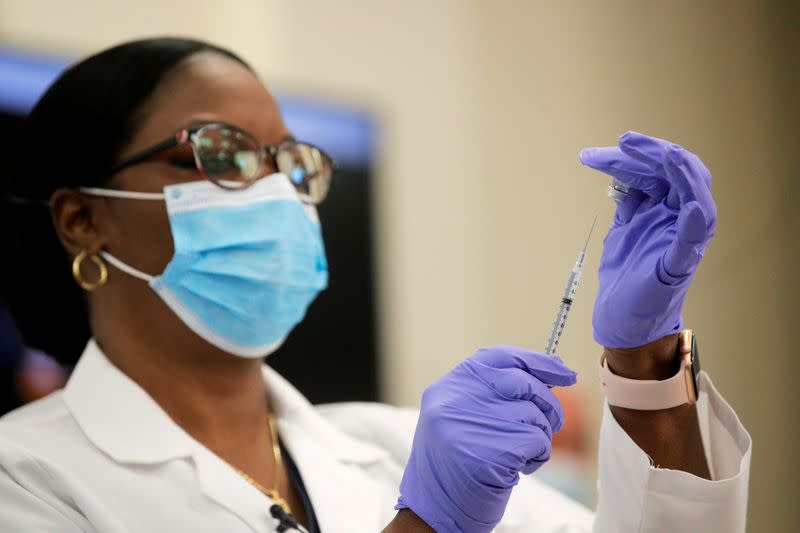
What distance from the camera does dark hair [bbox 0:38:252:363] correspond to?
1417 millimetres

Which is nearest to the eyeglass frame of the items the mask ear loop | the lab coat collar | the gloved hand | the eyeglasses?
the eyeglasses

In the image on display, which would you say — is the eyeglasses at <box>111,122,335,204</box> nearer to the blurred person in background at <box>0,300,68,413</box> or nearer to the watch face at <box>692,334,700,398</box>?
the watch face at <box>692,334,700,398</box>

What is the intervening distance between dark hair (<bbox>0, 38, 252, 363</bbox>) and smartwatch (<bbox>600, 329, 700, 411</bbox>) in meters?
0.89

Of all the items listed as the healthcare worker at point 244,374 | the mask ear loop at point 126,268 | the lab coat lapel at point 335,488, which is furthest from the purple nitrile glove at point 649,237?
the mask ear loop at point 126,268

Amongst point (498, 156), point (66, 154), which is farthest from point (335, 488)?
point (498, 156)

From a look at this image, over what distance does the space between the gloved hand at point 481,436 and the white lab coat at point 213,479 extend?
6.8 inches

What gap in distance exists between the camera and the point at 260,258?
1.40 meters

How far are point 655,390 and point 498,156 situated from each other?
1872 millimetres

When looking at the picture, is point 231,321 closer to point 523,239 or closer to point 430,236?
point 523,239

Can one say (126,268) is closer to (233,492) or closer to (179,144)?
(179,144)

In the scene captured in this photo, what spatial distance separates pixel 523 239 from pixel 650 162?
4.86ft

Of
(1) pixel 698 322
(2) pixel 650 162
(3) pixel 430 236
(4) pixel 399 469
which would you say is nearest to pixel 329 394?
(3) pixel 430 236

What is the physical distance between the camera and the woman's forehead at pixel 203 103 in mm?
1410

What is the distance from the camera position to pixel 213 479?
124 cm
